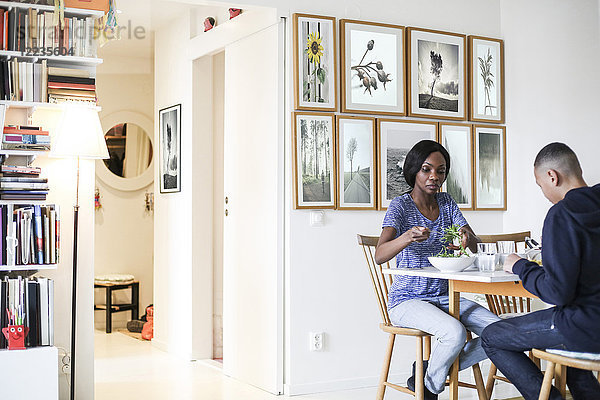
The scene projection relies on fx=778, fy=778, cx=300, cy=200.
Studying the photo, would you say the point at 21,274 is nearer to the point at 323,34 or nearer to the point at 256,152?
the point at 256,152

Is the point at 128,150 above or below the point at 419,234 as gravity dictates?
above

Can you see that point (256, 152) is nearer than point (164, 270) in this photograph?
Yes

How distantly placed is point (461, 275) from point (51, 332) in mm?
1918

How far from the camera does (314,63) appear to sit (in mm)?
4508

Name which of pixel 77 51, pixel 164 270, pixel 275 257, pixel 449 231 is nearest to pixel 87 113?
pixel 77 51

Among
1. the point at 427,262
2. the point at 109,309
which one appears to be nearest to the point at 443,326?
the point at 427,262

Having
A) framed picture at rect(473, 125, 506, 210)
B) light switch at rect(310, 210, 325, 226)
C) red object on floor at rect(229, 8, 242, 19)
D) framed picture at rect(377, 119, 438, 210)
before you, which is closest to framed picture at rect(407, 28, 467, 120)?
framed picture at rect(377, 119, 438, 210)

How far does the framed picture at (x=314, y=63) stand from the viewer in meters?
4.45

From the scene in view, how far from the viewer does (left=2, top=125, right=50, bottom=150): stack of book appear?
358 cm

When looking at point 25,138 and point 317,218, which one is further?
point 317,218

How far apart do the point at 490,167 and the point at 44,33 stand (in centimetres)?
293

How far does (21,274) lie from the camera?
12.7ft

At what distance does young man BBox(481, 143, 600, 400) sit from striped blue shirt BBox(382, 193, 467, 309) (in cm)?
53

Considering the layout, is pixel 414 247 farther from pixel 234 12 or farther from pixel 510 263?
pixel 234 12
